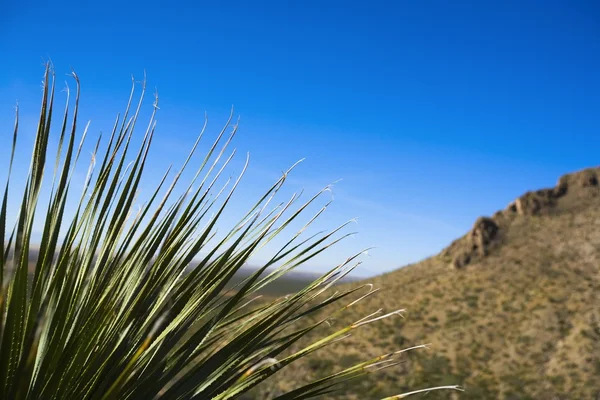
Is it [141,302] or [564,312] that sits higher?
[141,302]

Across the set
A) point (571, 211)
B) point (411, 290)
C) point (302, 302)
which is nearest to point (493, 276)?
point (411, 290)

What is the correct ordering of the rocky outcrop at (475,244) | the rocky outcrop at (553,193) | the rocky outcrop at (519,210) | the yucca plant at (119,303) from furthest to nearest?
the rocky outcrop at (553,193) < the rocky outcrop at (519,210) < the rocky outcrop at (475,244) < the yucca plant at (119,303)

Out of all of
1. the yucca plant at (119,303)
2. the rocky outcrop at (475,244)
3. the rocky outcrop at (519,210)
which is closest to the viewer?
the yucca plant at (119,303)

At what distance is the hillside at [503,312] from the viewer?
85.9 ft


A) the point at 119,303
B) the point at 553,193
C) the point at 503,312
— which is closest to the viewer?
the point at 119,303

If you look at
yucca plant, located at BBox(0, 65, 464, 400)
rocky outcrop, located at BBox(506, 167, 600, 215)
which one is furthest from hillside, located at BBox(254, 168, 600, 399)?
yucca plant, located at BBox(0, 65, 464, 400)

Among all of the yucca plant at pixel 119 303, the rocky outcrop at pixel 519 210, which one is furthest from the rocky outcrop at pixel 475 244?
the yucca plant at pixel 119 303

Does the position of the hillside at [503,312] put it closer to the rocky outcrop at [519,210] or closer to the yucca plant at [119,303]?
the rocky outcrop at [519,210]

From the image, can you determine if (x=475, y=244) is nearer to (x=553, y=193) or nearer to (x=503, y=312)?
(x=553, y=193)

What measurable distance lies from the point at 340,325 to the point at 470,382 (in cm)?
918

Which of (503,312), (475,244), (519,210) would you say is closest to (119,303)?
(503,312)

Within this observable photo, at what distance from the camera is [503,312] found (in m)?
33.0

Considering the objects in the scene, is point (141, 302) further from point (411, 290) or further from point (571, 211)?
point (571, 211)

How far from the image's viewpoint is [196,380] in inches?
69.2
